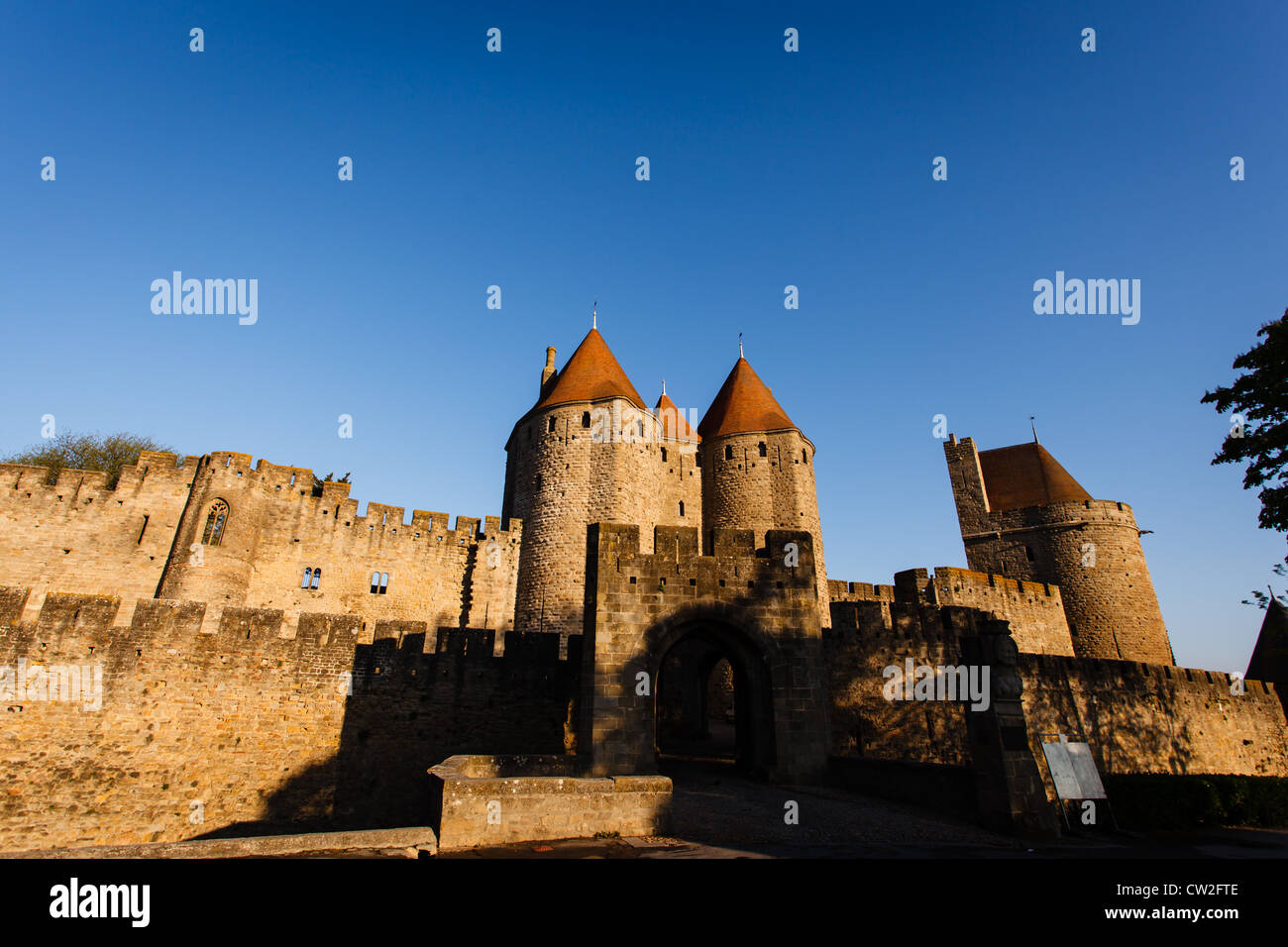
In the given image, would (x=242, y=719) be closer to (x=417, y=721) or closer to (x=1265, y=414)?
(x=417, y=721)

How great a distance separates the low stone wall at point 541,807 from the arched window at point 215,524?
16990 mm

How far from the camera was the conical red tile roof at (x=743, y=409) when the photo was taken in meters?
29.3

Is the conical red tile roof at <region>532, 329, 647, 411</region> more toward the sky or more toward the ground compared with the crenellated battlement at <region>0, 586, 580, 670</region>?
more toward the sky

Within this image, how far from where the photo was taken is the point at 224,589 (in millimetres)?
19500

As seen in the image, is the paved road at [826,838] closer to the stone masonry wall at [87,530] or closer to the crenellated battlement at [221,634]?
the crenellated battlement at [221,634]

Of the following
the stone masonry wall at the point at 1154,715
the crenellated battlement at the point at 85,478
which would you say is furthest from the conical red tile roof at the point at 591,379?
the stone masonry wall at the point at 1154,715

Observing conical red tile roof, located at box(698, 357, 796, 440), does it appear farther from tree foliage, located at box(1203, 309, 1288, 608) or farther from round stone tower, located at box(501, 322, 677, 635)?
tree foliage, located at box(1203, 309, 1288, 608)

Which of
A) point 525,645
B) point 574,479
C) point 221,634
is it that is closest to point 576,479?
point 574,479

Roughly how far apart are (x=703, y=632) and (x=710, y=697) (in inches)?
519

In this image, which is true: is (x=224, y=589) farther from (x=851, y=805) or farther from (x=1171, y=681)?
(x=1171, y=681)

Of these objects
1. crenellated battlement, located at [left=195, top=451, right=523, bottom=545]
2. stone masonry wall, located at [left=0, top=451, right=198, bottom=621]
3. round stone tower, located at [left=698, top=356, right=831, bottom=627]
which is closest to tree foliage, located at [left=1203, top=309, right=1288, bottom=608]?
round stone tower, located at [left=698, top=356, right=831, bottom=627]

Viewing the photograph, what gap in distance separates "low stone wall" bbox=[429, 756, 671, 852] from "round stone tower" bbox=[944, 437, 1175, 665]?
30718mm

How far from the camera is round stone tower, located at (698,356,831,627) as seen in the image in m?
27.2

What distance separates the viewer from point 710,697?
78.8 ft
